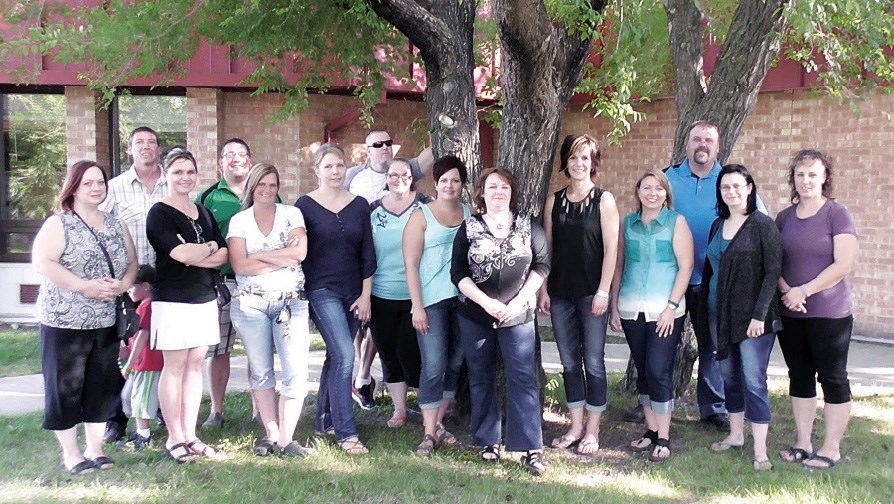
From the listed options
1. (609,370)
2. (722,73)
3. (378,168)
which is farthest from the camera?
(609,370)

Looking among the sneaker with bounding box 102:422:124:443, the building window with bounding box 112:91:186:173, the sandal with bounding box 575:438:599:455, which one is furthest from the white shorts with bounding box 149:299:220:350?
the building window with bounding box 112:91:186:173

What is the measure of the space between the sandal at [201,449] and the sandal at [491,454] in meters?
1.71

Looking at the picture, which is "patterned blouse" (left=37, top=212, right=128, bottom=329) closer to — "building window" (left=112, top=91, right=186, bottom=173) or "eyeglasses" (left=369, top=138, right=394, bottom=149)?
"eyeglasses" (left=369, top=138, right=394, bottom=149)

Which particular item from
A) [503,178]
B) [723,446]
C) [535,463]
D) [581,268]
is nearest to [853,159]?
[723,446]

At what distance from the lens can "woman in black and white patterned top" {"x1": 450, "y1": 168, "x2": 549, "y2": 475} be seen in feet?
15.0

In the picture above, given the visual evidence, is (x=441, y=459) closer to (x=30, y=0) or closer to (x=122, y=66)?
(x=122, y=66)

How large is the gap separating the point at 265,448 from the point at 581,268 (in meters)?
2.31

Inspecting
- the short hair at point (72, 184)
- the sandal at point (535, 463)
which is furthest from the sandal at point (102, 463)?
the sandal at point (535, 463)

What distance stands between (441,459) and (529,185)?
76.7 inches

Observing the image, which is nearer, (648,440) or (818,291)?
(818,291)

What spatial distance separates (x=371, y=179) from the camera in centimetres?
611

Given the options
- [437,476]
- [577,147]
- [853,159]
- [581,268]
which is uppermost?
[853,159]

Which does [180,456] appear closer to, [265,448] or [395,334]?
[265,448]

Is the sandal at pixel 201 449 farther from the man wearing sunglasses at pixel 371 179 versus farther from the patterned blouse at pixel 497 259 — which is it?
the patterned blouse at pixel 497 259
